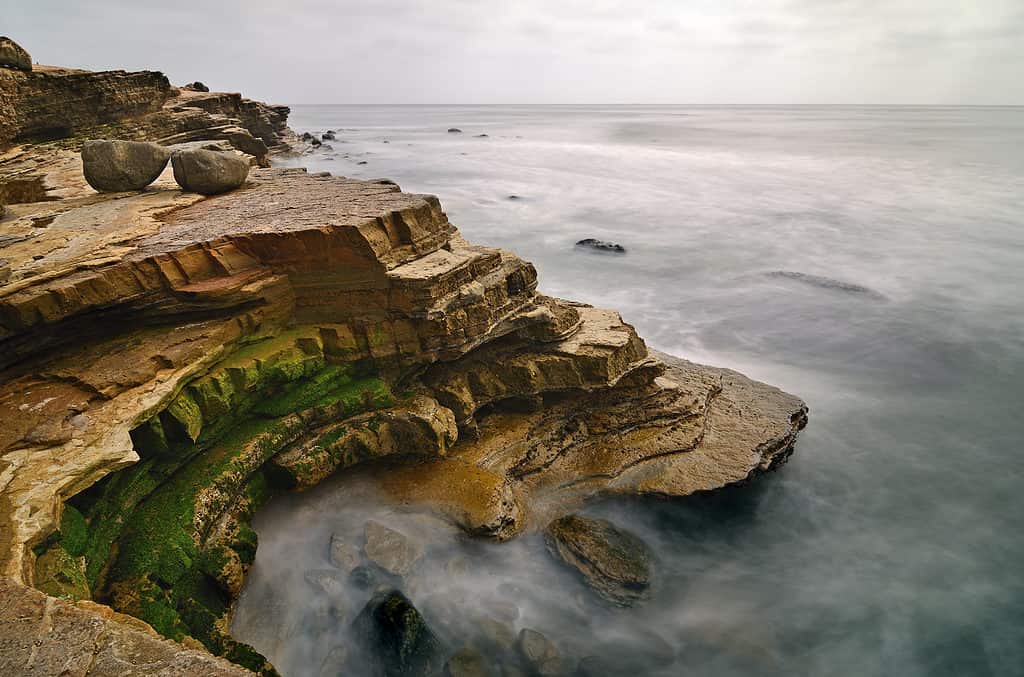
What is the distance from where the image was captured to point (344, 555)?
20.0 feet

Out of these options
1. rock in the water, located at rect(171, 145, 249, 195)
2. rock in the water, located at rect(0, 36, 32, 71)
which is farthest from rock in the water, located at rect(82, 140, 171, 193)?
rock in the water, located at rect(0, 36, 32, 71)

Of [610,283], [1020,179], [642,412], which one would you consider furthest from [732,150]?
[642,412]

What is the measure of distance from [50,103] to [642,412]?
537 inches

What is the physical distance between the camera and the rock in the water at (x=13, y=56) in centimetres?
1077

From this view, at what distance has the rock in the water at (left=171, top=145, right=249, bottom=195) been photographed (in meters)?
8.19

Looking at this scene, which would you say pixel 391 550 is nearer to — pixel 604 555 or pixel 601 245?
pixel 604 555

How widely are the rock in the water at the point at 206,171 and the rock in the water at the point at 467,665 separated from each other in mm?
7280

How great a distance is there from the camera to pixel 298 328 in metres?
6.65

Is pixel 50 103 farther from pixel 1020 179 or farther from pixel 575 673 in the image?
pixel 1020 179

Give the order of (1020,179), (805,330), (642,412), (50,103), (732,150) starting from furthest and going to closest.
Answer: (732,150)
(1020,179)
(805,330)
(50,103)
(642,412)

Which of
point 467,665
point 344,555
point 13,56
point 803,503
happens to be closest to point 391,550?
point 344,555

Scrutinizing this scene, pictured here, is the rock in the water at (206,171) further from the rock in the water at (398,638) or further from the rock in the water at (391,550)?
the rock in the water at (398,638)

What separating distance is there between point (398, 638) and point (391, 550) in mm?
950

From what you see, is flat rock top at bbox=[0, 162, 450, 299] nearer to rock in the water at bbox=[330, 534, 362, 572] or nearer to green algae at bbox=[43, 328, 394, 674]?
green algae at bbox=[43, 328, 394, 674]
